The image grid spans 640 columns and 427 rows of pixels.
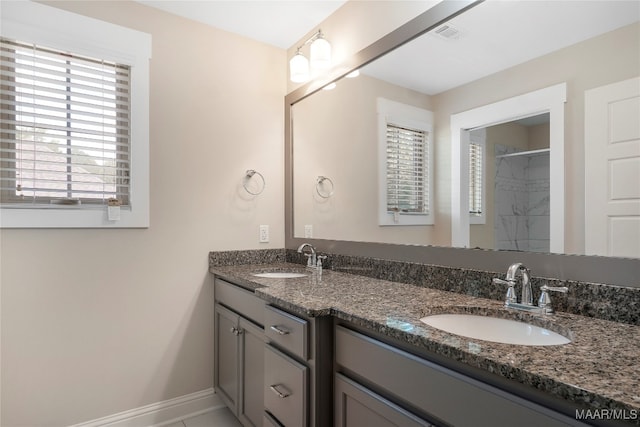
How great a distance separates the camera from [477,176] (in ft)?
4.75

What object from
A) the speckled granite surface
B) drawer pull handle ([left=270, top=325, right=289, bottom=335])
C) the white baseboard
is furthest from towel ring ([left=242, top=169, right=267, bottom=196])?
the white baseboard

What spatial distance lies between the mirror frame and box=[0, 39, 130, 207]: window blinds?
3.50ft

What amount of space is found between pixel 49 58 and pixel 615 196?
250cm

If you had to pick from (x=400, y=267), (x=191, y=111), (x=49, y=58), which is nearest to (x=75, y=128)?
(x=49, y=58)

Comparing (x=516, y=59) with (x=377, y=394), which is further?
(x=516, y=59)

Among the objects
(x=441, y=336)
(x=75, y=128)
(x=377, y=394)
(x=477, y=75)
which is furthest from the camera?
(x=75, y=128)

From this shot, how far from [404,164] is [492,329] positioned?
88 centimetres

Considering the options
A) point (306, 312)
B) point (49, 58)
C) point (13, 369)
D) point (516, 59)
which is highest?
point (49, 58)

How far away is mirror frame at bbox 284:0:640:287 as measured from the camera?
1.06m

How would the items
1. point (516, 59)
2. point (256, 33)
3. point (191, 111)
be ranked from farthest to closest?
point (256, 33)
point (191, 111)
point (516, 59)

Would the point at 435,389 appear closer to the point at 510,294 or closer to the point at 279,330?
the point at 510,294

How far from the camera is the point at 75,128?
186 cm

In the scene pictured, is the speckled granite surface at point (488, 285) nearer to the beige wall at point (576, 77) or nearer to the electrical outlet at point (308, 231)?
the beige wall at point (576, 77)

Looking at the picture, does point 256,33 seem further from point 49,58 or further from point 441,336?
point 441,336
